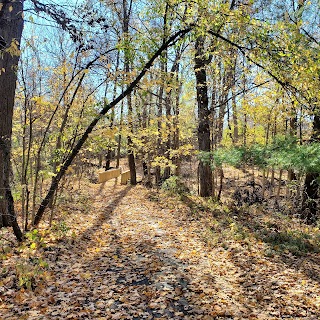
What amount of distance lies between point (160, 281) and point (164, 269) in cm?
47

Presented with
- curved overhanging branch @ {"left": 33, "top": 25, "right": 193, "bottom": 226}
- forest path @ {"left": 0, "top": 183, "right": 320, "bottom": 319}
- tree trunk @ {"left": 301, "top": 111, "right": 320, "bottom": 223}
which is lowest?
forest path @ {"left": 0, "top": 183, "right": 320, "bottom": 319}

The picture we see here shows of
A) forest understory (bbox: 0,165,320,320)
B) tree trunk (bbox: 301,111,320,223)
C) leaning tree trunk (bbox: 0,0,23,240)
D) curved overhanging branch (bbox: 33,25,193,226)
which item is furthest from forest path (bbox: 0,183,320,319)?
tree trunk (bbox: 301,111,320,223)

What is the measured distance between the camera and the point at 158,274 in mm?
4766

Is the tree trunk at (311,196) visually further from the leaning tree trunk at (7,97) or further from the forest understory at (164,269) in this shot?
the leaning tree trunk at (7,97)

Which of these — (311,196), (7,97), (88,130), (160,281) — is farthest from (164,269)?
(311,196)

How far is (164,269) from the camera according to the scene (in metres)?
4.96

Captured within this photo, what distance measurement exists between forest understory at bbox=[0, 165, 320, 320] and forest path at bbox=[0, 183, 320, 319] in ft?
0.04

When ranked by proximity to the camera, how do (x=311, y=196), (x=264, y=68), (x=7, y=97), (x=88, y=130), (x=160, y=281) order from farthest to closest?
(x=311, y=196) → (x=88, y=130) → (x=7, y=97) → (x=264, y=68) → (x=160, y=281)

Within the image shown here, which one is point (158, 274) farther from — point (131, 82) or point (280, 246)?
point (131, 82)

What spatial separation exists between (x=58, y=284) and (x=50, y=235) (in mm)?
2068

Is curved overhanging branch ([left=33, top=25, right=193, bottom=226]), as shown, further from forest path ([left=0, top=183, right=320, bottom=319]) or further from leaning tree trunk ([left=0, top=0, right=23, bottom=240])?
forest path ([left=0, top=183, right=320, bottom=319])

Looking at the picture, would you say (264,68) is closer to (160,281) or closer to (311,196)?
(160,281)

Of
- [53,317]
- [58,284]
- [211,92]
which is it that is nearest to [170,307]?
[53,317]

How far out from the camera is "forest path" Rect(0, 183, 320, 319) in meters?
3.71
